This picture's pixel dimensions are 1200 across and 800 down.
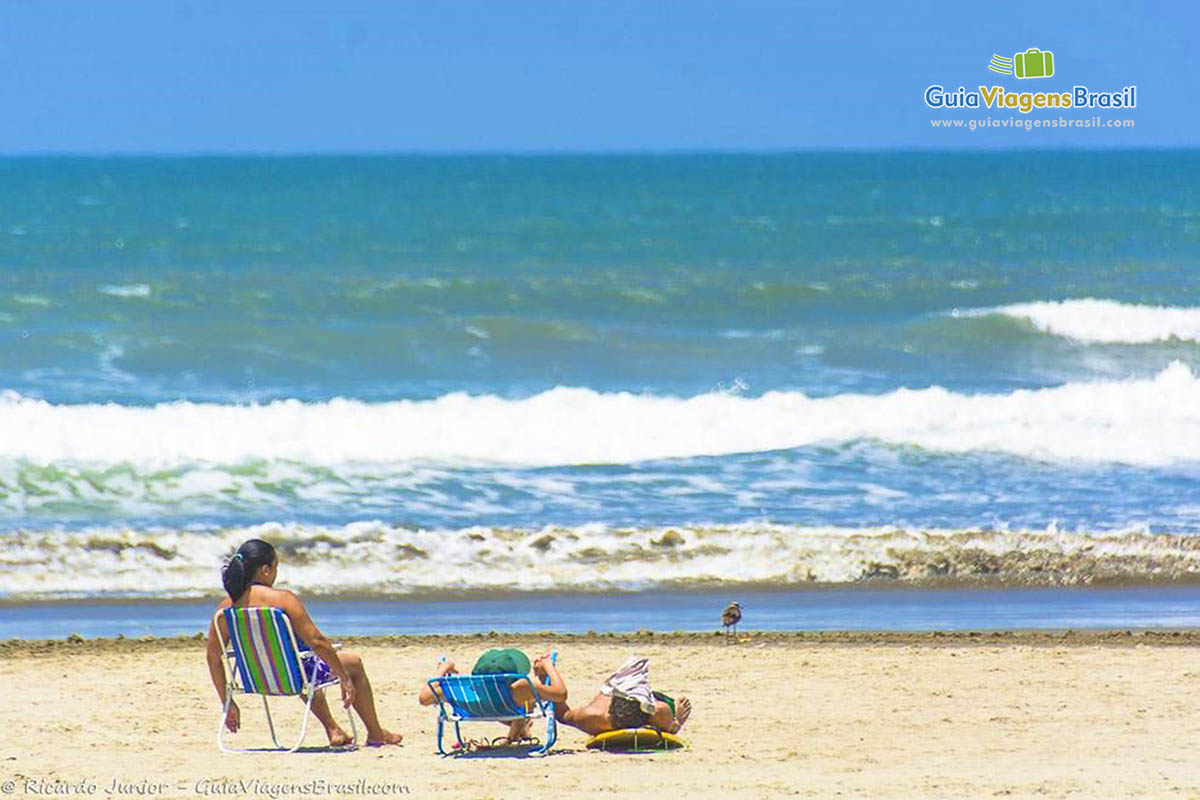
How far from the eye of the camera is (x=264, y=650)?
6.85 meters

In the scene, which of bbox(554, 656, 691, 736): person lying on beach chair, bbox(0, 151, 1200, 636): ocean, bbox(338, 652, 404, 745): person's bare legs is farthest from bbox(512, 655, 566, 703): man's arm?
bbox(0, 151, 1200, 636): ocean

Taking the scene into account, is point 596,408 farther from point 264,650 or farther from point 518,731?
point 264,650

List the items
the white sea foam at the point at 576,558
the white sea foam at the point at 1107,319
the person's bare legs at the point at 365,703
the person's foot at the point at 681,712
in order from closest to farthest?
1. the person's bare legs at the point at 365,703
2. the person's foot at the point at 681,712
3. the white sea foam at the point at 576,558
4. the white sea foam at the point at 1107,319

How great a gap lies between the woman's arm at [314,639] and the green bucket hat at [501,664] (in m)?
0.52

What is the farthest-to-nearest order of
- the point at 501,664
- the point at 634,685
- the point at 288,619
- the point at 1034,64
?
the point at 1034,64, the point at 634,685, the point at 501,664, the point at 288,619

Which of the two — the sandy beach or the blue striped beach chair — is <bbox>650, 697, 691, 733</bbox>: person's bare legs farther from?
the blue striped beach chair

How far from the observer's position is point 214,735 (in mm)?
7441

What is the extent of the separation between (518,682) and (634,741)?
56 cm

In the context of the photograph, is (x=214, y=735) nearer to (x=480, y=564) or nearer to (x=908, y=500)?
(x=480, y=564)

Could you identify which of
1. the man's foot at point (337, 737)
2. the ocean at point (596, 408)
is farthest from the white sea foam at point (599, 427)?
the man's foot at point (337, 737)

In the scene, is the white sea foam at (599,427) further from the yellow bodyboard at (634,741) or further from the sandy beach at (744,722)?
the yellow bodyboard at (634,741)

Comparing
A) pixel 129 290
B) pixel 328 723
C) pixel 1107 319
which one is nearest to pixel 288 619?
pixel 328 723

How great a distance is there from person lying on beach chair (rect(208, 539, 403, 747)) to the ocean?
10.9 feet

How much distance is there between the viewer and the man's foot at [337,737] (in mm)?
7082
